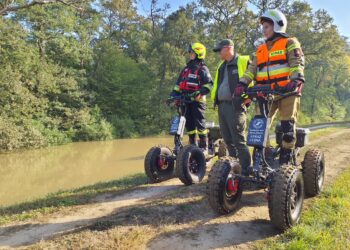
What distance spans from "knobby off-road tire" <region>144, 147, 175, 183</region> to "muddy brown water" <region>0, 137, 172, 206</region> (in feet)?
10.9

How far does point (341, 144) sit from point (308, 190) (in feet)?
22.6

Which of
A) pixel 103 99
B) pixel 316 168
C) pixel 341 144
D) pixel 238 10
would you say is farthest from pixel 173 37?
Answer: pixel 316 168

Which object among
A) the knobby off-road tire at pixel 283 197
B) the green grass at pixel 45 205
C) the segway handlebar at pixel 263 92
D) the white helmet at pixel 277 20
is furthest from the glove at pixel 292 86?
the green grass at pixel 45 205

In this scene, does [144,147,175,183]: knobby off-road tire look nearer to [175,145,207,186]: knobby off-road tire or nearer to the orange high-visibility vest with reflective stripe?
[175,145,207,186]: knobby off-road tire

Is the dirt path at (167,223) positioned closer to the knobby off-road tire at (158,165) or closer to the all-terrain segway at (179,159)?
the all-terrain segway at (179,159)

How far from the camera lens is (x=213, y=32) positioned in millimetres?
32312

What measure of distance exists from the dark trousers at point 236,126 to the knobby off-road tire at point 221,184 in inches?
24.2

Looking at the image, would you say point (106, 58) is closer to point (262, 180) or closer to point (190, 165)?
point (190, 165)

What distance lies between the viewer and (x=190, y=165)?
6.38 meters

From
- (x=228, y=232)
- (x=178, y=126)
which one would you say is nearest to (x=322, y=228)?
(x=228, y=232)

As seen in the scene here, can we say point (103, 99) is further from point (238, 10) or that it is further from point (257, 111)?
point (257, 111)

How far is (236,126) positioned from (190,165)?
144cm

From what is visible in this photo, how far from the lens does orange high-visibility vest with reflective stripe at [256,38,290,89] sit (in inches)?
181

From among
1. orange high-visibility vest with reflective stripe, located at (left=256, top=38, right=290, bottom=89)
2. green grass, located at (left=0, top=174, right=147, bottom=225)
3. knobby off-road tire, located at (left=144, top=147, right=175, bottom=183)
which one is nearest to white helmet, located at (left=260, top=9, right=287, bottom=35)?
orange high-visibility vest with reflective stripe, located at (left=256, top=38, right=290, bottom=89)
